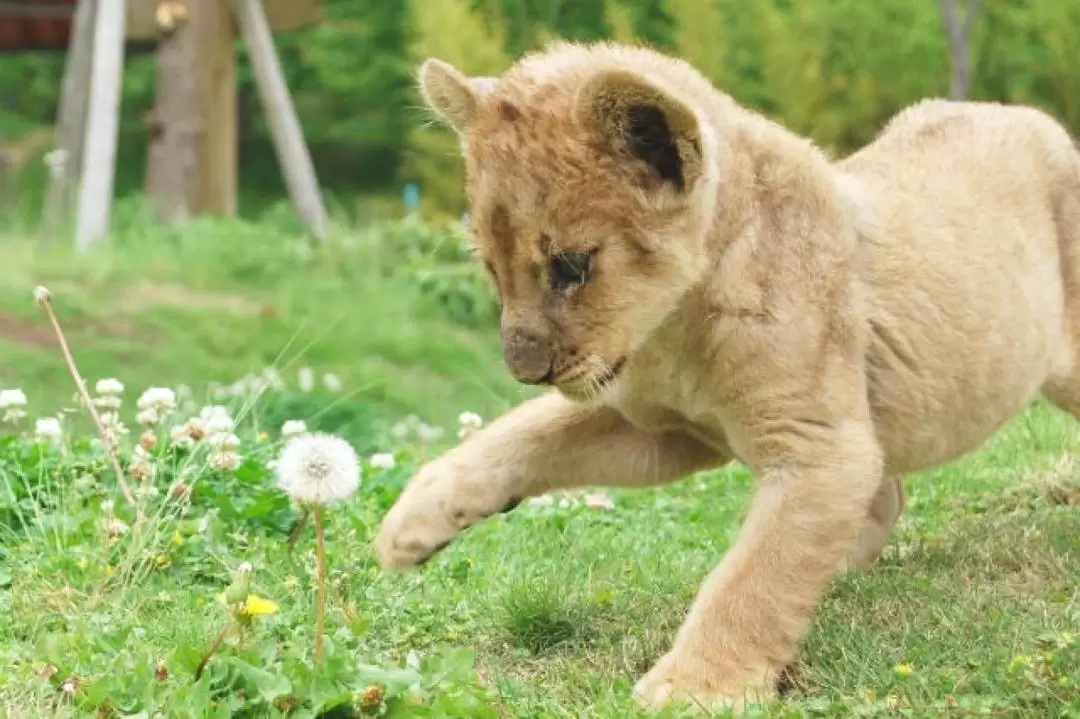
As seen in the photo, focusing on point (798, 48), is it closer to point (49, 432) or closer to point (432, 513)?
point (49, 432)

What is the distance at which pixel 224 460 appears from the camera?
4.70 meters

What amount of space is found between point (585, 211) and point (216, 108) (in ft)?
37.6

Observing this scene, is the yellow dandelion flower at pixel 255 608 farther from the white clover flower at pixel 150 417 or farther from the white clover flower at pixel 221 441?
the white clover flower at pixel 150 417

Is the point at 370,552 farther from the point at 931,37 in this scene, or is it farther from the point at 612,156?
the point at 931,37

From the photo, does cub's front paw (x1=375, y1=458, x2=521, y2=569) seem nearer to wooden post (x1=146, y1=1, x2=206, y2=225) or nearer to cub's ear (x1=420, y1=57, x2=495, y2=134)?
cub's ear (x1=420, y1=57, x2=495, y2=134)

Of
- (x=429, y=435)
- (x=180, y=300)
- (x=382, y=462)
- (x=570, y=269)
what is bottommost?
(x=180, y=300)

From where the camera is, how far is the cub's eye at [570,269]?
3.58m

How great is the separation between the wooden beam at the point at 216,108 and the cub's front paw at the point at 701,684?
11257 mm

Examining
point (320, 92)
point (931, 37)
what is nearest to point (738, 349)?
point (931, 37)

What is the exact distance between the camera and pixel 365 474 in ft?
18.2

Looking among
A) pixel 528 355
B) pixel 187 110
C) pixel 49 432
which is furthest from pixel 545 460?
pixel 187 110

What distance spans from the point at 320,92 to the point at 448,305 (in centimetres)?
1610

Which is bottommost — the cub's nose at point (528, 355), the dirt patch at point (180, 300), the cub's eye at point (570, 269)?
the dirt patch at point (180, 300)

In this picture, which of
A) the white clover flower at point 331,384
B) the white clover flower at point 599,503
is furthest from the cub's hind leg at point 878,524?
the white clover flower at point 331,384
